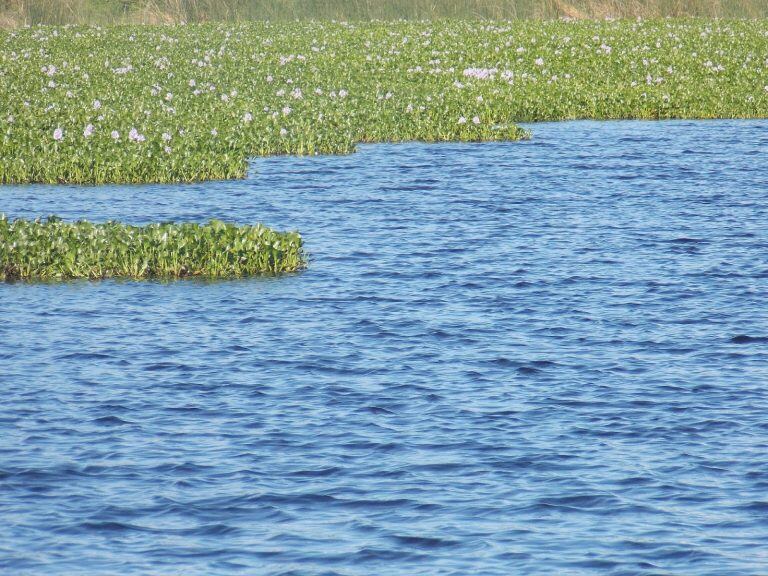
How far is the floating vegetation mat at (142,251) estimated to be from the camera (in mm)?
15891

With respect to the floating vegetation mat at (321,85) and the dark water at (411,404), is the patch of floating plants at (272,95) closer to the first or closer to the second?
the floating vegetation mat at (321,85)

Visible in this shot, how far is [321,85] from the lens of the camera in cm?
3247

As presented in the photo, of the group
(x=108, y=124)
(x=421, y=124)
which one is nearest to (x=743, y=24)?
(x=421, y=124)

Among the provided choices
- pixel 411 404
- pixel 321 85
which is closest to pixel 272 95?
pixel 321 85

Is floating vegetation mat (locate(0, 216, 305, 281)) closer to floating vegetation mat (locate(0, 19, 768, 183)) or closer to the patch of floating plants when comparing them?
the patch of floating plants

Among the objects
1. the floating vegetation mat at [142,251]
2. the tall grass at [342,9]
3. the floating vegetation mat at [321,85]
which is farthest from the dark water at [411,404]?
the tall grass at [342,9]

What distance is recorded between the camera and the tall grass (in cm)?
4972

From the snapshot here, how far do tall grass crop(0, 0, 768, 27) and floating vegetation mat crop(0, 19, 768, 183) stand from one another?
4277 millimetres

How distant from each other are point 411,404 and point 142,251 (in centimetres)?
592

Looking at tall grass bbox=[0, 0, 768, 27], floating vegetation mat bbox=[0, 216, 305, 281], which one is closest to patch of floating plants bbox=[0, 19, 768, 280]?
floating vegetation mat bbox=[0, 216, 305, 281]

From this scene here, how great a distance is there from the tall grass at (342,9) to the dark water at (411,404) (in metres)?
31.2

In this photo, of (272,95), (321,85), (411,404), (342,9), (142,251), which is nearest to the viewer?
(411,404)

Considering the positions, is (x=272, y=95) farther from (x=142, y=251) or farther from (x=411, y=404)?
(x=411, y=404)

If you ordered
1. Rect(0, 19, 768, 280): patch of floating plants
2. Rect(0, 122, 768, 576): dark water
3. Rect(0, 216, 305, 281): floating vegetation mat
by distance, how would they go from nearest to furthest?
Rect(0, 122, 768, 576): dark water, Rect(0, 216, 305, 281): floating vegetation mat, Rect(0, 19, 768, 280): patch of floating plants
